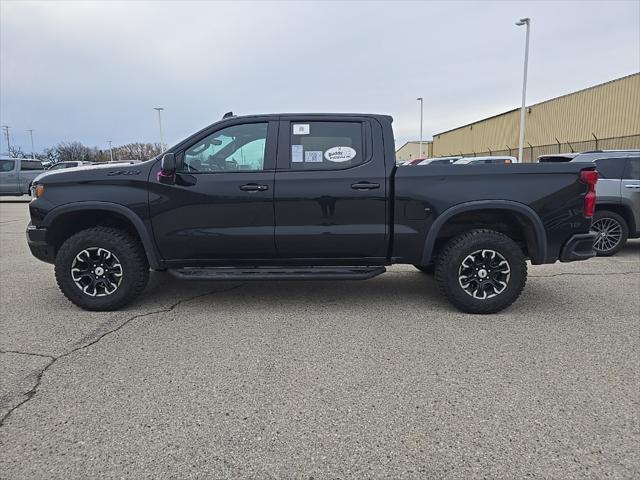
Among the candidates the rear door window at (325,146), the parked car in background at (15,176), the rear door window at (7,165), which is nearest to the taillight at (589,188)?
the rear door window at (325,146)

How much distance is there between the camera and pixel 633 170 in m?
7.03

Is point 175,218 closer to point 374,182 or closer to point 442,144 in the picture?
point 374,182

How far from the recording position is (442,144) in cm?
5475

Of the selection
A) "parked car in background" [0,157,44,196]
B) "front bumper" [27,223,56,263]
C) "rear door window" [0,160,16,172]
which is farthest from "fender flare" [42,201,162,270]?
"rear door window" [0,160,16,172]

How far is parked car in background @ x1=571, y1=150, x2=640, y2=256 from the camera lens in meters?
6.93

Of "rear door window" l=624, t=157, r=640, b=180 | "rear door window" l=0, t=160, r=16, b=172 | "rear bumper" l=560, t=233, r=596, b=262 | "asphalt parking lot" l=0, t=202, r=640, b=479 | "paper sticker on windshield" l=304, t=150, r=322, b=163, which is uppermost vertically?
"rear door window" l=0, t=160, r=16, b=172

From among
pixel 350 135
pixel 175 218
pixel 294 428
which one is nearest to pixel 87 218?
pixel 175 218

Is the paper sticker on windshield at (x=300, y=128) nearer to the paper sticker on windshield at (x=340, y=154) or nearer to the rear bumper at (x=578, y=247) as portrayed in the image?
the paper sticker on windshield at (x=340, y=154)

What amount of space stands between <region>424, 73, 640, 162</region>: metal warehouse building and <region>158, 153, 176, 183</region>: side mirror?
22.8 m

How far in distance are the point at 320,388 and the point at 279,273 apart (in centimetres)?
158

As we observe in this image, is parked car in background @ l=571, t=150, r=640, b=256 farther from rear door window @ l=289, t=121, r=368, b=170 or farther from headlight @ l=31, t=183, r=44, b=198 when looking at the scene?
headlight @ l=31, t=183, r=44, b=198

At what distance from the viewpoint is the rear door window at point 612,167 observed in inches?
278

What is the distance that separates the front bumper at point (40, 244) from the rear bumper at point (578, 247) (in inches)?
204

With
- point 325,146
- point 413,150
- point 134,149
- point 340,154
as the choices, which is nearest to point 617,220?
point 340,154
